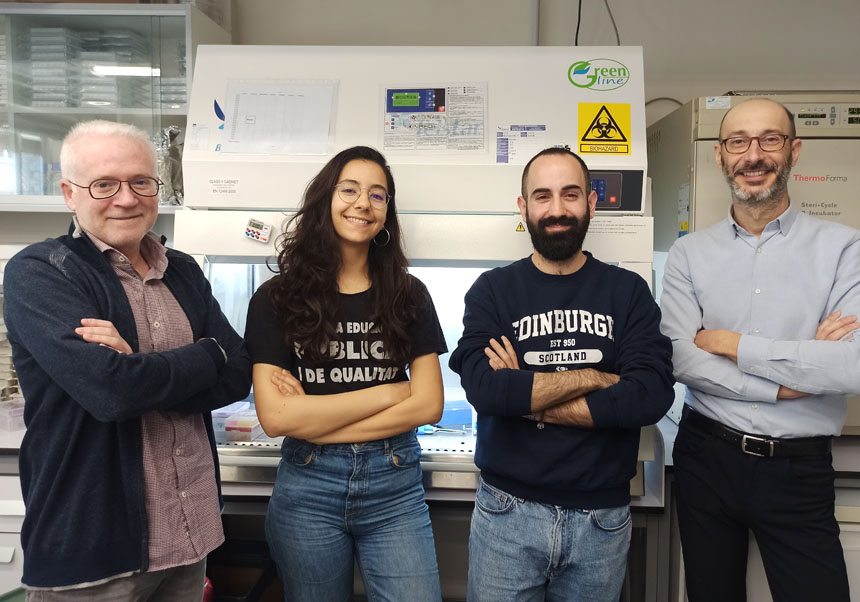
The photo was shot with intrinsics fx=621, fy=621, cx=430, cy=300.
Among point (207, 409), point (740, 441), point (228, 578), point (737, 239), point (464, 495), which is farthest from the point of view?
point (228, 578)

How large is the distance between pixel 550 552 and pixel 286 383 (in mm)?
722

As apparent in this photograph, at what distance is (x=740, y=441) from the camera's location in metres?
1.58

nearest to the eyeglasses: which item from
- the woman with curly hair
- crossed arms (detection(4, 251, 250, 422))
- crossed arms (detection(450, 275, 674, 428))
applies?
the woman with curly hair

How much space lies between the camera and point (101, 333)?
1.14 metres

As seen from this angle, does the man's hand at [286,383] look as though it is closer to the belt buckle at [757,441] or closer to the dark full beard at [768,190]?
the belt buckle at [757,441]

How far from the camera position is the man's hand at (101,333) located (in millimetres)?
1131

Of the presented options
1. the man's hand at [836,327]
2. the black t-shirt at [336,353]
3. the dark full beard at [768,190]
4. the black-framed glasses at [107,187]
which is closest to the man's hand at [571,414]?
the black t-shirt at [336,353]

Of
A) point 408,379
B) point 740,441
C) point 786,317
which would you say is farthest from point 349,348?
point 786,317

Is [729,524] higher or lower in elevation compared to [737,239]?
lower

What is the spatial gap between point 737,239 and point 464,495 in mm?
1066

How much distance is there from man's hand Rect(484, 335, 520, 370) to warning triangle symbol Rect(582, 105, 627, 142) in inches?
31.3

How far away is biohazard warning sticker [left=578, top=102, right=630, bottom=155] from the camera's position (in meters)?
1.88

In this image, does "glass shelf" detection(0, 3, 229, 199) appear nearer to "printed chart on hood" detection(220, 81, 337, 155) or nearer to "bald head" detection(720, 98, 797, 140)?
"printed chart on hood" detection(220, 81, 337, 155)

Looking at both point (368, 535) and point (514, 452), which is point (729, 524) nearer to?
point (514, 452)
